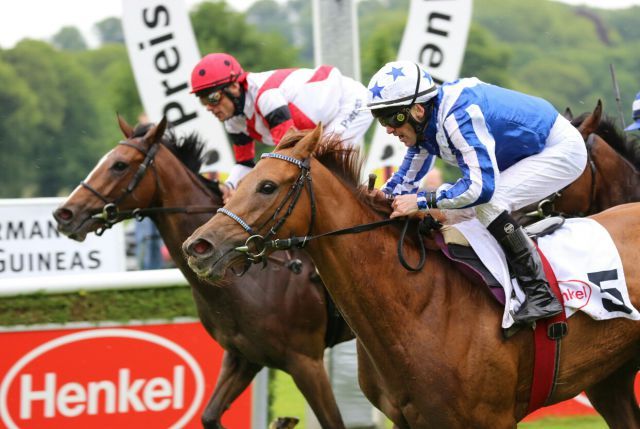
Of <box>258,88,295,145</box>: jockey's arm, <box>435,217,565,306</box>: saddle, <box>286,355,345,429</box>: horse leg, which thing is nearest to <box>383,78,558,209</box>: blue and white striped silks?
<box>435,217,565,306</box>: saddle

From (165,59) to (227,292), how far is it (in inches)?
121

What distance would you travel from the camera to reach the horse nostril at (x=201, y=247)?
11.4 ft

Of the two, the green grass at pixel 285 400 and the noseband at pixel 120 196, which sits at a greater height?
the noseband at pixel 120 196

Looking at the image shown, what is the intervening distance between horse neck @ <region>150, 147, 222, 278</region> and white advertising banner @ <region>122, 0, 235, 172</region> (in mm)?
2195

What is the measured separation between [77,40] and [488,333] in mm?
63249

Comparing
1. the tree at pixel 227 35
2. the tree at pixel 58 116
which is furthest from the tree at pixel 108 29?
the tree at pixel 227 35

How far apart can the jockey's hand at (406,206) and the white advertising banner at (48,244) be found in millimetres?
3194

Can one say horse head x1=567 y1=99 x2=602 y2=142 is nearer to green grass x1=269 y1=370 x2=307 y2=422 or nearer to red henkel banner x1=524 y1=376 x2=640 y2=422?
red henkel banner x1=524 y1=376 x2=640 y2=422

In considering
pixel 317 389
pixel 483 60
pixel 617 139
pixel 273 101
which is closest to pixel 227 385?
pixel 317 389

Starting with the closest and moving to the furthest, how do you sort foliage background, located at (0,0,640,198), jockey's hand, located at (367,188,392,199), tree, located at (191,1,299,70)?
jockey's hand, located at (367,188,392,199) → tree, located at (191,1,299,70) → foliage background, located at (0,0,640,198)

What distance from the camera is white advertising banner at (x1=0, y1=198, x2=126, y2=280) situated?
666 cm

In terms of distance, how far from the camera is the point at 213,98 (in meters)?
5.48

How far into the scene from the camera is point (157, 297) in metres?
5.90

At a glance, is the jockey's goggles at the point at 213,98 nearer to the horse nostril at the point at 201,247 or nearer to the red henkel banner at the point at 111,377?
the red henkel banner at the point at 111,377
